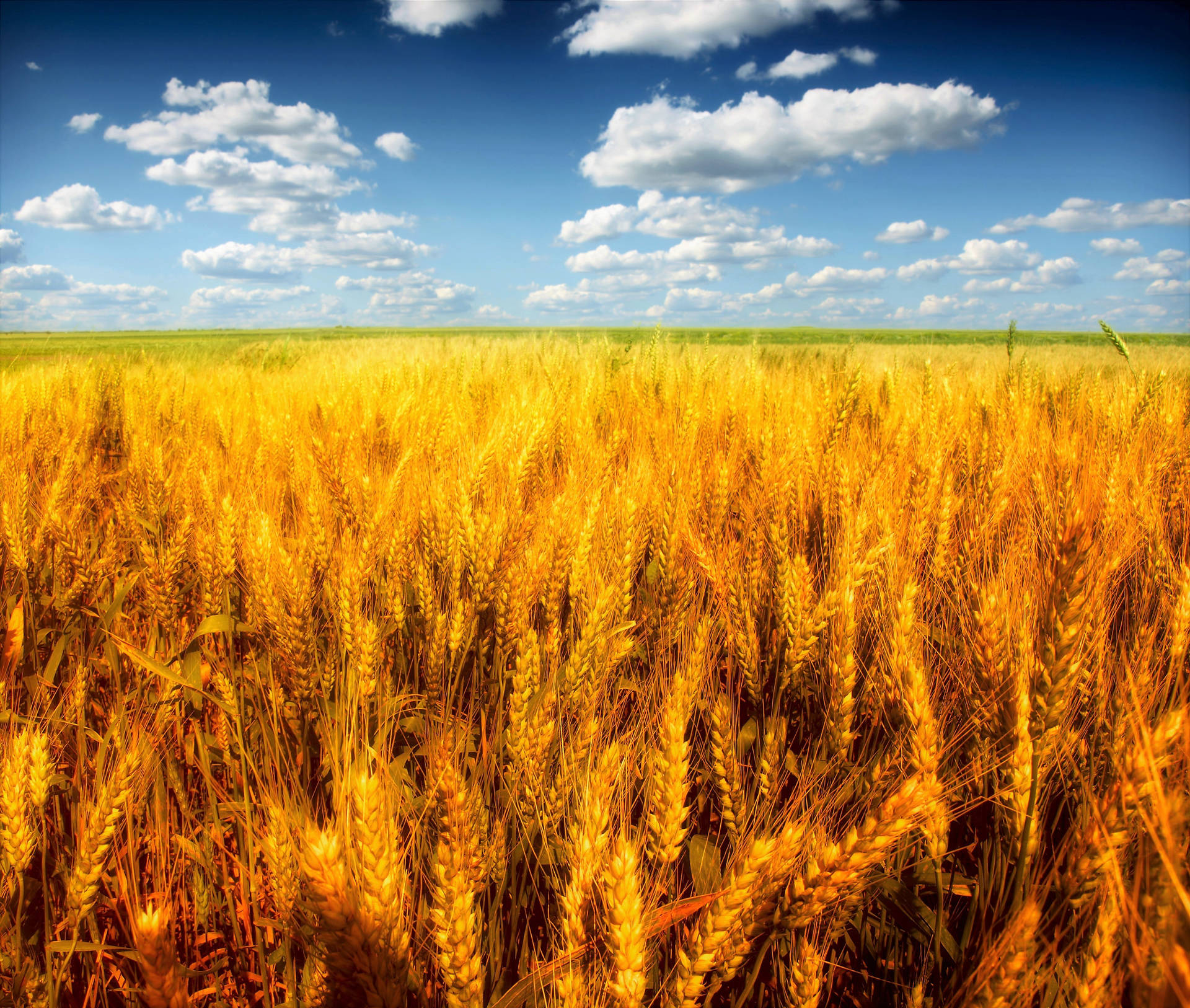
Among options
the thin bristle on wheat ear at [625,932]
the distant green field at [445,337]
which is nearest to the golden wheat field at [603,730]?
the thin bristle on wheat ear at [625,932]

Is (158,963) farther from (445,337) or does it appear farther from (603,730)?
(445,337)

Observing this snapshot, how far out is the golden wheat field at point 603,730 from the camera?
744 mm

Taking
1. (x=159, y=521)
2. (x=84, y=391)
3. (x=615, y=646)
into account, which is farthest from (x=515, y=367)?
(x=615, y=646)

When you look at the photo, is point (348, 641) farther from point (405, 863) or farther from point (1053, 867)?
point (1053, 867)

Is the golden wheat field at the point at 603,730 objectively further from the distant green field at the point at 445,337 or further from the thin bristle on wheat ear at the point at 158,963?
the distant green field at the point at 445,337

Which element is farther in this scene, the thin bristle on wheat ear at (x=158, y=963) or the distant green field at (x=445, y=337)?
the distant green field at (x=445, y=337)

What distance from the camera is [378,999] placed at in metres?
0.69

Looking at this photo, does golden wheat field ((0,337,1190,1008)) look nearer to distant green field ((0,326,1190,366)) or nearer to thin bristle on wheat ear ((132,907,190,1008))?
thin bristle on wheat ear ((132,907,190,1008))

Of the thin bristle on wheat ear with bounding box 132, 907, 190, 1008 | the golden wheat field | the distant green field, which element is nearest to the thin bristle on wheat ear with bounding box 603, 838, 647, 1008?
the golden wheat field

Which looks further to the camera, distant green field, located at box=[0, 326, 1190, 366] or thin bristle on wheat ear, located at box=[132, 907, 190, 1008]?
distant green field, located at box=[0, 326, 1190, 366]

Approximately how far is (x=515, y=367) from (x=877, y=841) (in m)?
5.92

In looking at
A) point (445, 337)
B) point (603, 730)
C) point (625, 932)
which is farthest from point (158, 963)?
point (445, 337)

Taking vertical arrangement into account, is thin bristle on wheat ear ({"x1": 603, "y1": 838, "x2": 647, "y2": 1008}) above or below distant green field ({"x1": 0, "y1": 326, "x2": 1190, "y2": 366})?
below

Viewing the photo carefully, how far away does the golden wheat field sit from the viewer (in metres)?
0.74
